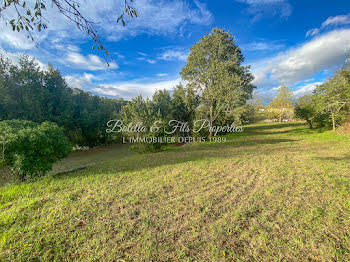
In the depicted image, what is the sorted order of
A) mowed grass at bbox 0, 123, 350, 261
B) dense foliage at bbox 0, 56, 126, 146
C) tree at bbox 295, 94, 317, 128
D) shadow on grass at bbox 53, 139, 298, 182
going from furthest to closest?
1. tree at bbox 295, 94, 317, 128
2. dense foliage at bbox 0, 56, 126, 146
3. shadow on grass at bbox 53, 139, 298, 182
4. mowed grass at bbox 0, 123, 350, 261

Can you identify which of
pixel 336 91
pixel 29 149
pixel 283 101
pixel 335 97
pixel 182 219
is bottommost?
pixel 182 219

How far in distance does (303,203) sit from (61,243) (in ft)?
14.5

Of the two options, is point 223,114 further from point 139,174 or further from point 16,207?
point 16,207

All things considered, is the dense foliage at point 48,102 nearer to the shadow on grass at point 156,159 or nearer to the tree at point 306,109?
the shadow on grass at point 156,159

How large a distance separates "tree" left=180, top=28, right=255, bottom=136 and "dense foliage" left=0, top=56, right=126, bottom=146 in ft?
36.5

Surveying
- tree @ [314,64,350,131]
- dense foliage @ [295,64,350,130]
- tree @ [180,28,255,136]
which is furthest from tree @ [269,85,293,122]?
tree @ [180,28,255,136]

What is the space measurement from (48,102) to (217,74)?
1547cm

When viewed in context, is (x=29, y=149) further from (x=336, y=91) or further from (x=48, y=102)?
(x=336, y=91)

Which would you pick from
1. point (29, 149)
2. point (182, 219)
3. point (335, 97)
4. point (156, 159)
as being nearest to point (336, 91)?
point (335, 97)

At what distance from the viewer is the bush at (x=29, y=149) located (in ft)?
13.9

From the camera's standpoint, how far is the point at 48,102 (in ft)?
40.3

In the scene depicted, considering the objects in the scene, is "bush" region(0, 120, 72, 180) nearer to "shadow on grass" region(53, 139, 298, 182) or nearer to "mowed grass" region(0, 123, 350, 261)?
"mowed grass" region(0, 123, 350, 261)

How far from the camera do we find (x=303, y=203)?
2861 mm

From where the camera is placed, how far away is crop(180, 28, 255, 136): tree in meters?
12.6
